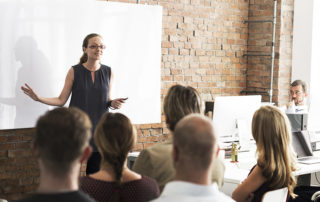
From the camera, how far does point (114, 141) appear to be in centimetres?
216

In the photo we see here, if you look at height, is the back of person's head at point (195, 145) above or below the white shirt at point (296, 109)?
above

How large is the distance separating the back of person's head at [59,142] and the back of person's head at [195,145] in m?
0.33

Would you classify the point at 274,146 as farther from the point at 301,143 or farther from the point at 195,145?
the point at 301,143

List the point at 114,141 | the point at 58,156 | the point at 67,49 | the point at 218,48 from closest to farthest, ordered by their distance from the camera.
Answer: the point at 58,156, the point at 114,141, the point at 67,49, the point at 218,48

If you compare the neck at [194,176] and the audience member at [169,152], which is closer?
the neck at [194,176]

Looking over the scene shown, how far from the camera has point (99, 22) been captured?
5.20 m

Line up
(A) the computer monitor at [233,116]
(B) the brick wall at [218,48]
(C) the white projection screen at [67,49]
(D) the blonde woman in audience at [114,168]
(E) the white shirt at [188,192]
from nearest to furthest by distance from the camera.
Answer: (E) the white shirt at [188,192] → (D) the blonde woman in audience at [114,168] → (A) the computer monitor at [233,116] → (C) the white projection screen at [67,49] → (B) the brick wall at [218,48]

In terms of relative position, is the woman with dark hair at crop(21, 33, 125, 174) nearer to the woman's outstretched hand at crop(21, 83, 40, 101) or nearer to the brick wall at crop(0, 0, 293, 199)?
the woman's outstretched hand at crop(21, 83, 40, 101)

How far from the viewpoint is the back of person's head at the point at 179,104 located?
2.70 meters

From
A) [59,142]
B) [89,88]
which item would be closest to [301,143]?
[89,88]

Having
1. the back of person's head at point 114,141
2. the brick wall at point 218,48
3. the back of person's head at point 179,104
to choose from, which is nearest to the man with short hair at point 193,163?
the back of person's head at point 114,141

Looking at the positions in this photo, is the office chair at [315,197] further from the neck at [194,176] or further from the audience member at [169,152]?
the neck at [194,176]

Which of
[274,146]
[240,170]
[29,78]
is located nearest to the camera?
[274,146]

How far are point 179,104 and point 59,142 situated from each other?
1.31 meters
